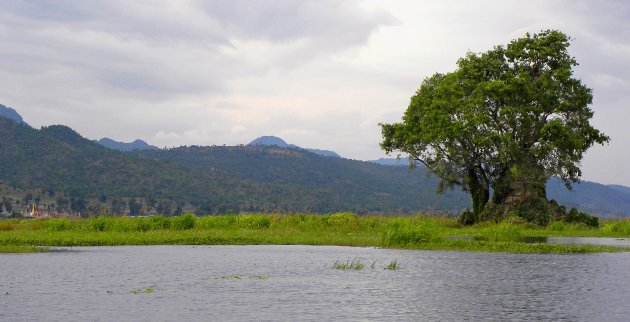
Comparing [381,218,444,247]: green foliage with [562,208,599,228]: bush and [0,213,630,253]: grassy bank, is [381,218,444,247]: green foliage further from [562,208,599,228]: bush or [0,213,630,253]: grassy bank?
[562,208,599,228]: bush

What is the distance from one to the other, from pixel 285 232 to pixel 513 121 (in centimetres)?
2783

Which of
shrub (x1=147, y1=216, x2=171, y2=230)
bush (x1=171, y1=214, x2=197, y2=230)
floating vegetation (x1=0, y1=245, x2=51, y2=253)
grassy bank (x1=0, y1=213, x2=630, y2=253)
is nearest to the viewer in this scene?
floating vegetation (x1=0, y1=245, x2=51, y2=253)

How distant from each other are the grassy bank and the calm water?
661cm

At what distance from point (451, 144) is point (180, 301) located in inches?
2179

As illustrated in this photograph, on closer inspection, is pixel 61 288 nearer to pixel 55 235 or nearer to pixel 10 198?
pixel 55 235

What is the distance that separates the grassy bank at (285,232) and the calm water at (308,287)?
260 inches

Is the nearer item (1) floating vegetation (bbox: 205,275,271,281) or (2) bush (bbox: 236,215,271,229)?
(1) floating vegetation (bbox: 205,275,271,281)

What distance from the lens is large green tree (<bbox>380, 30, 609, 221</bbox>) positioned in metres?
72.2

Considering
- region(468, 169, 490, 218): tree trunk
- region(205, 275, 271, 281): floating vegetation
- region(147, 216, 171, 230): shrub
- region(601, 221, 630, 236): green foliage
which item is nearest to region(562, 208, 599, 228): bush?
region(601, 221, 630, 236): green foliage

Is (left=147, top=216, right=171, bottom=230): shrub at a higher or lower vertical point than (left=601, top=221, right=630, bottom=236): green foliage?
lower

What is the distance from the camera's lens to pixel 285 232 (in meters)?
58.3

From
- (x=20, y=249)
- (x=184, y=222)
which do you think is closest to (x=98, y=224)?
(x=184, y=222)

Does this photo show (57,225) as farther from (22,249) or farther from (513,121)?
(513,121)

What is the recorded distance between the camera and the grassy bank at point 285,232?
159ft
